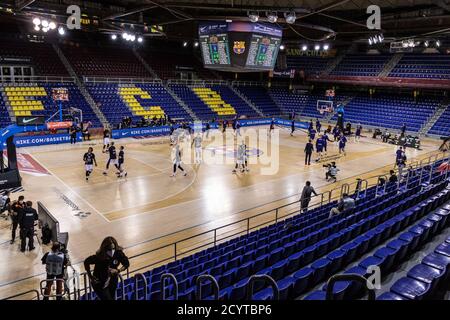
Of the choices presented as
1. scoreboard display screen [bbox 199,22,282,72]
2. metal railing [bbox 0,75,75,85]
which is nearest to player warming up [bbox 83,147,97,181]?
scoreboard display screen [bbox 199,22,282,72]

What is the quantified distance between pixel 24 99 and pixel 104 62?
12.0m

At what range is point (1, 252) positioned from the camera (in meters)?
11.0

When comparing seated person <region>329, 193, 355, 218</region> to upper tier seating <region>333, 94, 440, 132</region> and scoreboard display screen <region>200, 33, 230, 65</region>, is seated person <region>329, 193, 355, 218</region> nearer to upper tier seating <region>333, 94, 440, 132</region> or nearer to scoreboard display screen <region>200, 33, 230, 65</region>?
scoreboard display screen <region>200, 33, 230, 65</region>

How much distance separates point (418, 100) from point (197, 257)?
130ft

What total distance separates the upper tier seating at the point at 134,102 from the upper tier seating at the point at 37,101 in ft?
5.53

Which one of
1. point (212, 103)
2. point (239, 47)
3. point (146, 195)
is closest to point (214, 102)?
point (212, 103)

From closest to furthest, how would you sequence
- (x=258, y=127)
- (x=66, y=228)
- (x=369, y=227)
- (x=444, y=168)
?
(x=369, y=227)
(x=66, y=228)
(x=444, y=168)
(x=258, y=127)

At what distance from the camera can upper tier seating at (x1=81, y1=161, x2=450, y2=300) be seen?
277 inches

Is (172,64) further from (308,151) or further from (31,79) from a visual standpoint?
(308,151)

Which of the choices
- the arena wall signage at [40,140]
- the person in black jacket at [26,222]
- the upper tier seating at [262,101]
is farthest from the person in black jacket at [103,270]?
the upper tier seating at [262,101]

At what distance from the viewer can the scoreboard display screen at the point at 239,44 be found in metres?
23.0
